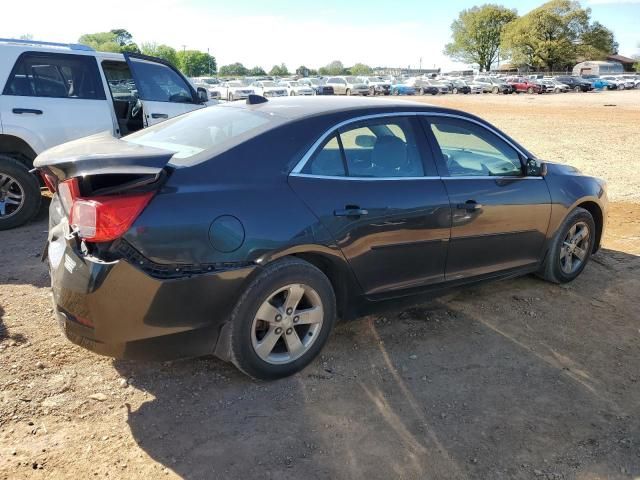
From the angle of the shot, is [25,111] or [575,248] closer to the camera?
[575,248]

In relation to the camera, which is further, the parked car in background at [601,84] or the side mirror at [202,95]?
the parked car in background at [601,84]

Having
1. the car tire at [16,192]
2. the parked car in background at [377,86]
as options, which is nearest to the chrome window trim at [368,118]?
the car tire at [16,192]

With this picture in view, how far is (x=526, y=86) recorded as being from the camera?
54062 millimetres

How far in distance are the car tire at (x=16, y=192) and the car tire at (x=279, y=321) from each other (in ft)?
13.9

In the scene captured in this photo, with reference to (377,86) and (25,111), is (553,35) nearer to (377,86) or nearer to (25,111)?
(377,86)

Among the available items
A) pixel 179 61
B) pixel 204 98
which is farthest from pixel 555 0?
pixel 204 98

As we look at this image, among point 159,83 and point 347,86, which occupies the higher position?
point 159,83

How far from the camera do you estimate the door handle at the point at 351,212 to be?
3.37 m

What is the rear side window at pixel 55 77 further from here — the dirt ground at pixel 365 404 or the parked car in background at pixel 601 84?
the parked car in background at pixel 601 84

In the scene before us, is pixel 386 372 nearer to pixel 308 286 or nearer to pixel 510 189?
pixel 308 286

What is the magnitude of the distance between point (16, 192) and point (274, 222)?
14.7ft

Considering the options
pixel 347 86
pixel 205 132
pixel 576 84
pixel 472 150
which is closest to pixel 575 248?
pixel 472 150

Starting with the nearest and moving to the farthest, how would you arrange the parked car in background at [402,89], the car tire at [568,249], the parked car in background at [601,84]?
the car tire at [568,249], the parked car in background at [402,89], the parked car in background at [601,84]

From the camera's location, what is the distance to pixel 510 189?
4.36 m
